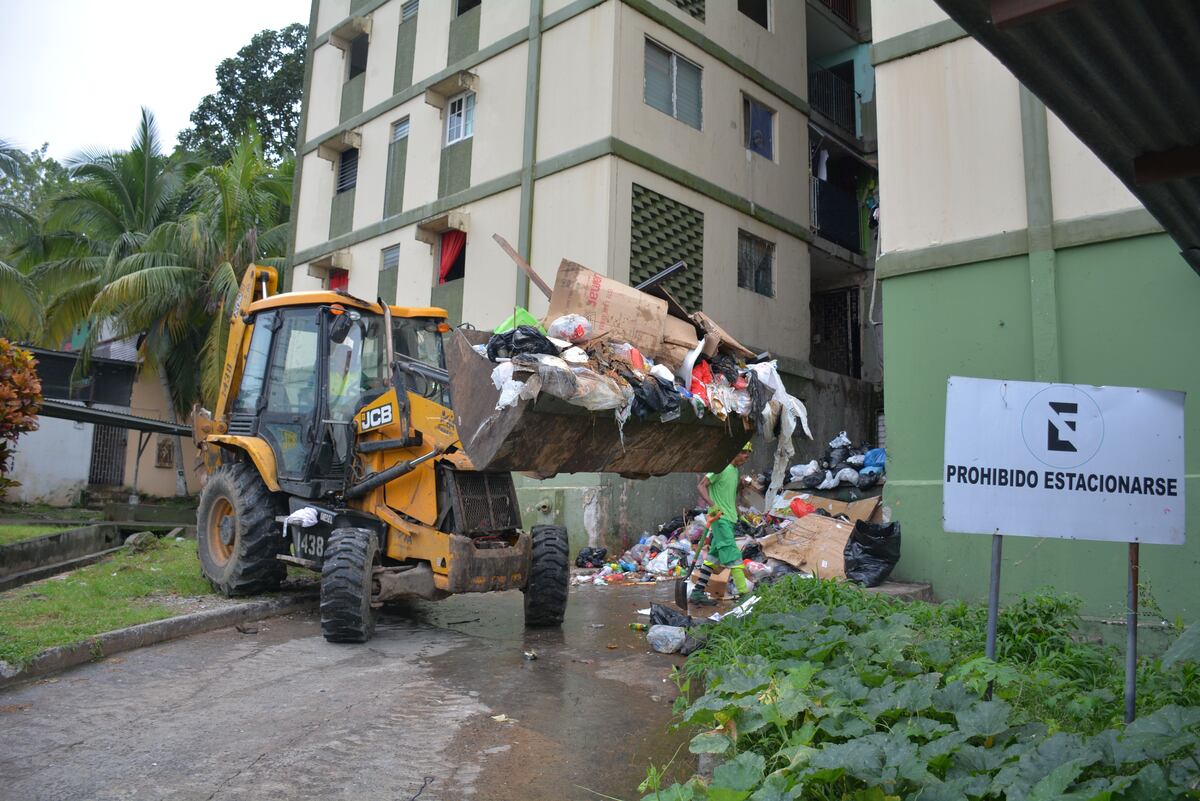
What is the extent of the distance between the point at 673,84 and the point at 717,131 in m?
1.14

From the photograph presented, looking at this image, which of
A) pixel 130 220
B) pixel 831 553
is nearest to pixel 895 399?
pixel 831 553

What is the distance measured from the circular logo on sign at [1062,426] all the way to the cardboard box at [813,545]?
13.9 ft

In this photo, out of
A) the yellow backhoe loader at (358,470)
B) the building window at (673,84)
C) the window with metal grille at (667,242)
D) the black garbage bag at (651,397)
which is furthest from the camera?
the building window at (673,84)

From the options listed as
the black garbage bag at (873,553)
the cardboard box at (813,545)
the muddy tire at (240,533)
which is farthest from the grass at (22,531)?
the black garbage bag at (873,553)

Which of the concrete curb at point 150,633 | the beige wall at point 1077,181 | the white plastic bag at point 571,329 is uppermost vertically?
the beige wall at point 1077,181

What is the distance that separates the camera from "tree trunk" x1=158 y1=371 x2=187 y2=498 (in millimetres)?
22423

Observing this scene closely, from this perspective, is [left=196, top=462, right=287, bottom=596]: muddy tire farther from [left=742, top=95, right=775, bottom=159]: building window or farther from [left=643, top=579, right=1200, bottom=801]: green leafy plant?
[left=742, top=95, right=775, bottom=159]: building window

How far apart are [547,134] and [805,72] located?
5.84 meters

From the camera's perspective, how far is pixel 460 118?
51.3 feet

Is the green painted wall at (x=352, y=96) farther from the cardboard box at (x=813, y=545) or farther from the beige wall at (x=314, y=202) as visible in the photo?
the cardboard box at (x=813, y=545)

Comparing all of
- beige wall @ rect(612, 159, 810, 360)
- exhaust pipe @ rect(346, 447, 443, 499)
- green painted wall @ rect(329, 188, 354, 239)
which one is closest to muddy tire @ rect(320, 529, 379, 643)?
exhaust pipe @ rect(346, 447, 443, 499)

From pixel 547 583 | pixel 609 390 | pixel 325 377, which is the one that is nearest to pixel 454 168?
pixel 325 377

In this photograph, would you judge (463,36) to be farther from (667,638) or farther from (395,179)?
(667,638)

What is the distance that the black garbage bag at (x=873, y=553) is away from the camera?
7828mm
